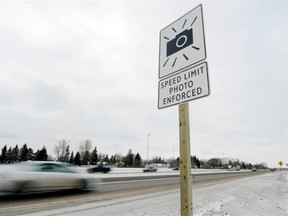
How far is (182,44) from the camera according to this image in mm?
3203

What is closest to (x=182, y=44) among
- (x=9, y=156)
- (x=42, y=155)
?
(x=42, y=155)

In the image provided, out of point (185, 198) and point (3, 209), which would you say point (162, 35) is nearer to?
point (185, 198)

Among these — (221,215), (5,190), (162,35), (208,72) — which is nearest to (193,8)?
(162,35)

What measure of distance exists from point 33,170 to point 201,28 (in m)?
9.79

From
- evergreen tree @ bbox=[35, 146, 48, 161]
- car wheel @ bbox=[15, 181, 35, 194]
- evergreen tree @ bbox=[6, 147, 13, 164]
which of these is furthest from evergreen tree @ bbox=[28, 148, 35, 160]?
car wheel @ bbox=[15, 181, 35, 194]

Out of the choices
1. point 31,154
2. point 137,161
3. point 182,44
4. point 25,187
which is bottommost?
point 25,187

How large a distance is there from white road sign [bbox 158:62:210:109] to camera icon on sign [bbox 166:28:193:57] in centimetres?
39

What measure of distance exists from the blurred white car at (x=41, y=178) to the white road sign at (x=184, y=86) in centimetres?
868

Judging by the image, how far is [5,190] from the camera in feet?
30.0

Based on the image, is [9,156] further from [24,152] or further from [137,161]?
[137,161]

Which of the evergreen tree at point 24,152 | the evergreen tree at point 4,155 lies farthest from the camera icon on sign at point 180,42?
the evergreen tree at point 24,152

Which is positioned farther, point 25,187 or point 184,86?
point 25,187

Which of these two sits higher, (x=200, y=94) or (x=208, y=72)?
(x=208, y=72)

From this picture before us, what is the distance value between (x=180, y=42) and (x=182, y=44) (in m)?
0.07
